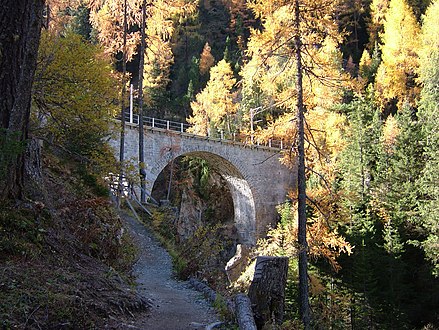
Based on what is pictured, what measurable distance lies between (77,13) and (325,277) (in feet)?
107

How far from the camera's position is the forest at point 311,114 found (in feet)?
28.3

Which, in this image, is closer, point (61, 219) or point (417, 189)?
point (61, 219)

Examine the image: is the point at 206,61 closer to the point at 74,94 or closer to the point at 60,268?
the point at 74,94

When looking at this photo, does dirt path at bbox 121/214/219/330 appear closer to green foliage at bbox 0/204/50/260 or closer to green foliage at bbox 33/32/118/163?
green foliage at bbox 0/204/50/260

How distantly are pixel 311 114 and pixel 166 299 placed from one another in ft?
17.6

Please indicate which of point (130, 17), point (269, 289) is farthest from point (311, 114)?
point (130, 17)

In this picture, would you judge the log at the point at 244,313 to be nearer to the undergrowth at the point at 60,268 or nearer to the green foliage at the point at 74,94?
the undergrowth at the point at 60,268

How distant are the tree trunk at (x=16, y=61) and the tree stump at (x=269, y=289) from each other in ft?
9.88

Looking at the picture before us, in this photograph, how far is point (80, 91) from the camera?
27.8ft

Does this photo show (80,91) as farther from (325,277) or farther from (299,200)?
(325,277)

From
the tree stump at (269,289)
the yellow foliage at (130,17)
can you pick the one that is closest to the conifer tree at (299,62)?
the tree stump at (269,289)

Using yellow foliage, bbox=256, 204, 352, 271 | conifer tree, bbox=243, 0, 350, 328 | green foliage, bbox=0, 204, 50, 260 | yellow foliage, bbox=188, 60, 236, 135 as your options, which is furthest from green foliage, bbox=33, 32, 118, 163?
yellow foliage, bbox=188, 60, 236, 135

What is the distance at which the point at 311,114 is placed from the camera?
935cm

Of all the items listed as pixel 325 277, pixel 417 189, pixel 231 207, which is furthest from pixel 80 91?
pixel 231 207
